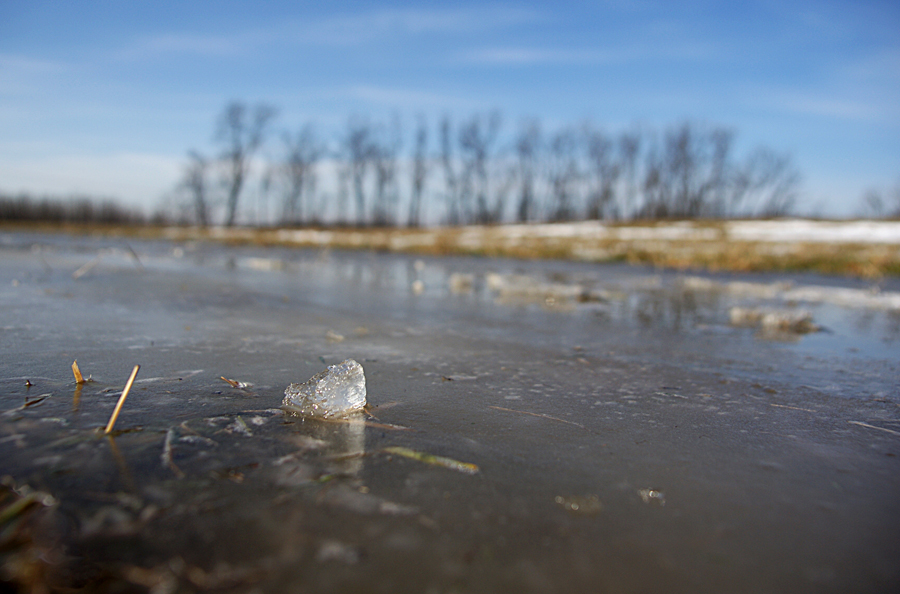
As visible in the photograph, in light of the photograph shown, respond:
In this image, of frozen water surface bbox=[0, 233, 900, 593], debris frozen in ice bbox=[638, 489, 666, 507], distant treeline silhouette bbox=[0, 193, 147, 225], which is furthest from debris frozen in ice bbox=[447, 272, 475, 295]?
distant treeline silhouette bbox=[0, 193, 147, 225]

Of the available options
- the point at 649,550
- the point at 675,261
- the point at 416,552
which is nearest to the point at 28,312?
the point at 416,552

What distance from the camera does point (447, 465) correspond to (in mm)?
1511

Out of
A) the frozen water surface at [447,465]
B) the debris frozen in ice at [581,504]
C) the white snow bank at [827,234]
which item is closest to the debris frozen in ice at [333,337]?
the frozen water surface at [447,465]

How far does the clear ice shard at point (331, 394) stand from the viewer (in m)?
1.90

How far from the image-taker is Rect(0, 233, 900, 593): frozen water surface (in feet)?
3.51

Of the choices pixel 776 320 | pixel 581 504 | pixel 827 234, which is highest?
pixel 827 234

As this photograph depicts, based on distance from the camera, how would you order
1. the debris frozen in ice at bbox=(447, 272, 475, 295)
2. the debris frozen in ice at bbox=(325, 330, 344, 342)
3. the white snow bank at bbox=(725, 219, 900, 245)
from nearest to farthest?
the debris frozen in ice at bbox=(325, 330, 344, 342) → the debris frozen in ice at bbox=(447, 272, 475, 295) → the white snow bank at bbox=(725, 219, 900, 245)

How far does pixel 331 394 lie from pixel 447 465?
610 mm

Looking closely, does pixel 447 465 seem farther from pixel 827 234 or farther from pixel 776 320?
pixel 827 234

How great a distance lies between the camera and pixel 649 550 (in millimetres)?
1147

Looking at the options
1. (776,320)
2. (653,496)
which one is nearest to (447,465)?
(653,496)

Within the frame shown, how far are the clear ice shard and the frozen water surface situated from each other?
2.4 inches

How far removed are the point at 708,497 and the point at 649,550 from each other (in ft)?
1.17

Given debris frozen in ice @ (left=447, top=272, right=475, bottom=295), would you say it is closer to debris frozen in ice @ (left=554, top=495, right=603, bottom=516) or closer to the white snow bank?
debris frozen in ice @ (left=554, top=495, right=603, bottom=516)
